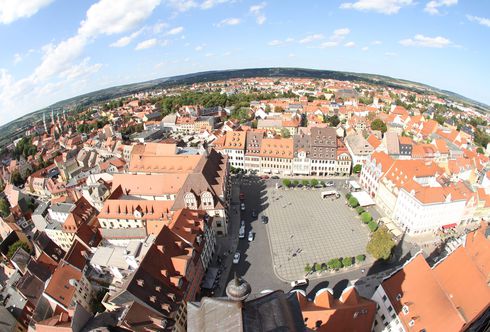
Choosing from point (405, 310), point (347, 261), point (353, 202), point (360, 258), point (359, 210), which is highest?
point (405, 310)

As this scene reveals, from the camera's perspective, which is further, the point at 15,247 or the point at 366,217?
the point at 15,247

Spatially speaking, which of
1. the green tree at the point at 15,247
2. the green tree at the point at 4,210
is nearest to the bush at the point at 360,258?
the green tree at the point at 15,247

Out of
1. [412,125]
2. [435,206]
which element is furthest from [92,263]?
[412,125]

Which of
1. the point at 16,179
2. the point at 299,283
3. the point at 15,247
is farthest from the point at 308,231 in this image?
the point at 16,179

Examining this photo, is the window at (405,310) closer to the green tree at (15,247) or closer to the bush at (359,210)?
the bush at (359,210)

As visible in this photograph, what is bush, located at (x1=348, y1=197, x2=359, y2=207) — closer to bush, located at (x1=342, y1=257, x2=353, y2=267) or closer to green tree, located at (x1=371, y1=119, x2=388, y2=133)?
bush, located at (x1=342, y1=257, x2=353, y2=267)

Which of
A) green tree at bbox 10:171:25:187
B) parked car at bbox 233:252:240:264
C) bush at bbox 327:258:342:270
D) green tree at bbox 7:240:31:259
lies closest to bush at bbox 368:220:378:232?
bush at bbox 327:258:342:270

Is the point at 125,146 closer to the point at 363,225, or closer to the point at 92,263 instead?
the point at 92,263

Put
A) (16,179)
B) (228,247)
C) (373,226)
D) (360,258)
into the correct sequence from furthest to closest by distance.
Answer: (16,179)
(373,226)
(228,247)
(360,258)

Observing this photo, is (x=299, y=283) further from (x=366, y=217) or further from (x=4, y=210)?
(x=4, y=210)
